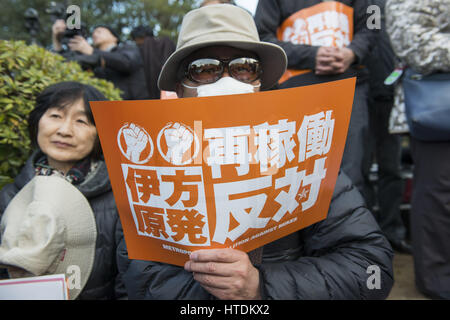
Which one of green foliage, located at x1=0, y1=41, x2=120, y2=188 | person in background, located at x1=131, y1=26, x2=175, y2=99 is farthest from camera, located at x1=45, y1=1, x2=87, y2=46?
green foliage, located at x1=0, y1=41, x2=120, y2=188

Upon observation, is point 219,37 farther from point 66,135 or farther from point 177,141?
point 66,135

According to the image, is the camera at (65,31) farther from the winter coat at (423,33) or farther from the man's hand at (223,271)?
the man's hand at (223,271)

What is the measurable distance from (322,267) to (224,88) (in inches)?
28.5

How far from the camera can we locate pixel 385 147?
10.1 ft

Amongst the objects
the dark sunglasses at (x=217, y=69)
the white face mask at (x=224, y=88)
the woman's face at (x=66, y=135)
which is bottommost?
the woman's face at (x=66, y=135)

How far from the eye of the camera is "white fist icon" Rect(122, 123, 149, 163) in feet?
2.69

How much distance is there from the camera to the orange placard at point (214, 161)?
79 cm

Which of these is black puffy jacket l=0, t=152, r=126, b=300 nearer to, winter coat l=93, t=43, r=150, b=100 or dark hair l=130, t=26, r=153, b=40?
winter coat l=93, t=43, r=150, b=100

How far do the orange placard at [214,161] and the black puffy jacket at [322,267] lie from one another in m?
0.23

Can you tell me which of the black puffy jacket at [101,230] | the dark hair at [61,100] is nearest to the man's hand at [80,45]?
the dark hair at [61,100]

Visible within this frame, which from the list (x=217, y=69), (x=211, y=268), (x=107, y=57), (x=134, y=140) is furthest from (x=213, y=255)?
(x=107, y=57)

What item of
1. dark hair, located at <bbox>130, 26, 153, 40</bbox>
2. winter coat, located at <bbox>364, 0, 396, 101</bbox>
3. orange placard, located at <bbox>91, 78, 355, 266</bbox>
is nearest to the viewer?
orange placard, located at <bbox>91, 78, 355, 266</bbox>

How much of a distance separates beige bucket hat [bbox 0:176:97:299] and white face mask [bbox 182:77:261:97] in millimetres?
682

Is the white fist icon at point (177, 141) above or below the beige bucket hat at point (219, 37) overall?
below
